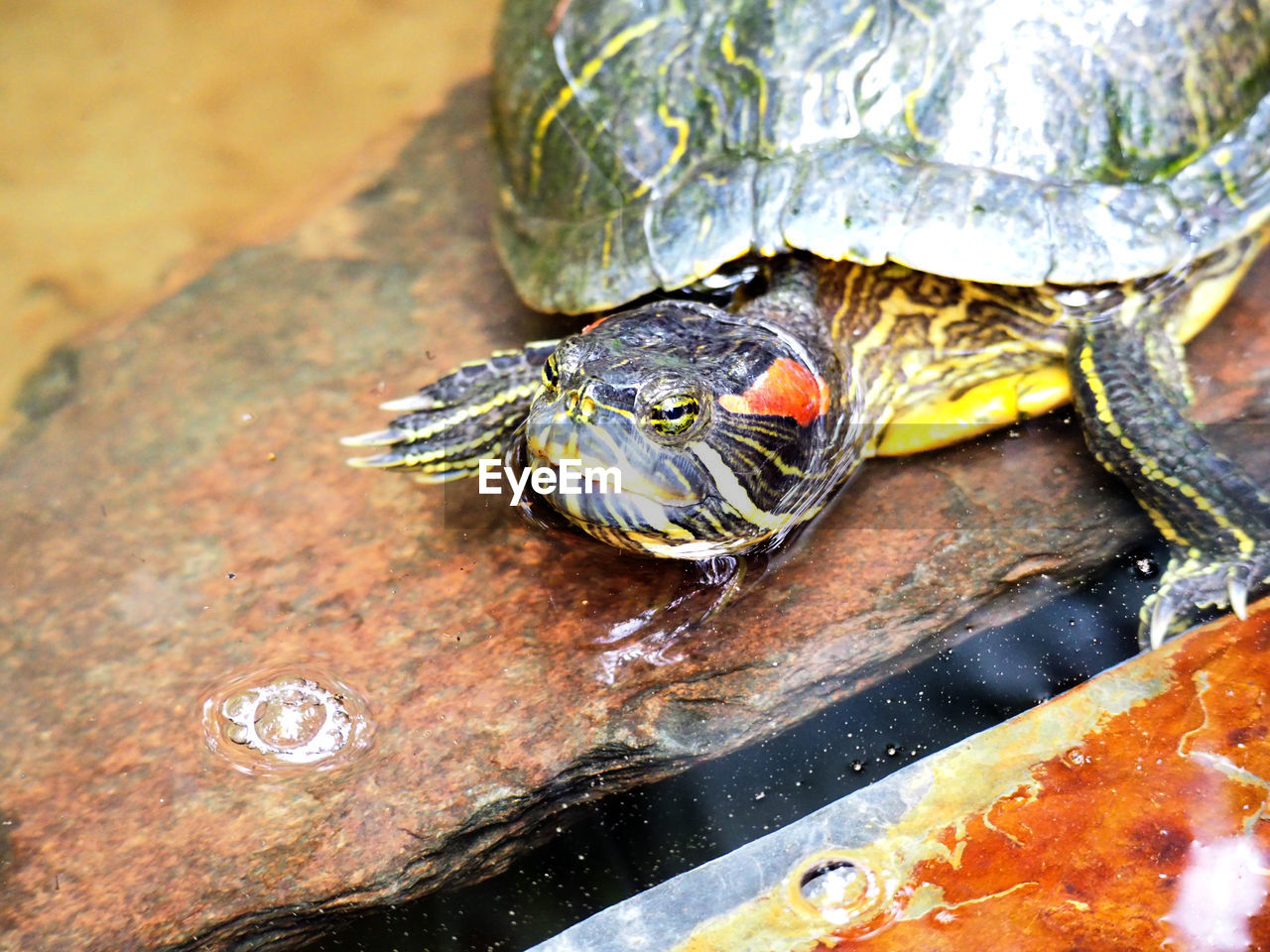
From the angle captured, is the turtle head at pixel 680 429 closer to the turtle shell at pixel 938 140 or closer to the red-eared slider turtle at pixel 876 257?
the red-eared slider turtle at pixel 876 257

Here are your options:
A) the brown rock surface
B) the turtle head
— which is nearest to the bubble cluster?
the brown rock surface

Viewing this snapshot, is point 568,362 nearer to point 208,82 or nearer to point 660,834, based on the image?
point 660,834

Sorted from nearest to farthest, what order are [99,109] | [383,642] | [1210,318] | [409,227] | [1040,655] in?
1. [1040,655]
2. [383,642]
3. [1210,318]
4. [409,227]
5. [99,109]

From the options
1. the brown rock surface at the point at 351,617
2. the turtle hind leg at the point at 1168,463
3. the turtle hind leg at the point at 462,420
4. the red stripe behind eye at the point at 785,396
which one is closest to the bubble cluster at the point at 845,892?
the brown rock surface at the point at 351,617

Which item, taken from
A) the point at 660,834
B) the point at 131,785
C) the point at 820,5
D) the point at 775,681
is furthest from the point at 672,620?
the point at 820,5

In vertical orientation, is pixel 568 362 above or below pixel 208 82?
above

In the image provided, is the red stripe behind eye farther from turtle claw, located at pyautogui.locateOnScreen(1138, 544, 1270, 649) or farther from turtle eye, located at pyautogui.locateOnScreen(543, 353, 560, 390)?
turtle claw, located at pyautogui.locateOnScreen(1138, 544, 1270, 649)
